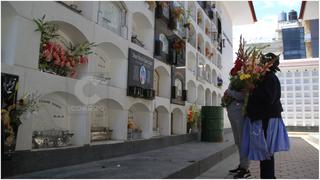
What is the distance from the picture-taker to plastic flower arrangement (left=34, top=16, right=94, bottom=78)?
3508 mm

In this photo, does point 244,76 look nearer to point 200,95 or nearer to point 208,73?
point 200,95

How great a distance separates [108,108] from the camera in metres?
5.10

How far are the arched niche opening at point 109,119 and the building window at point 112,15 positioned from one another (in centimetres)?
101

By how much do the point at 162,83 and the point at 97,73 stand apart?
2.60 metres

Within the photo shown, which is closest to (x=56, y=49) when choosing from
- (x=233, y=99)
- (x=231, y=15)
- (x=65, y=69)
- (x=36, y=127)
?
(x=65, y=69)

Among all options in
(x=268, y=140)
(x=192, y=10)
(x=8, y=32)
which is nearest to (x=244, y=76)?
(x=268, y=140)

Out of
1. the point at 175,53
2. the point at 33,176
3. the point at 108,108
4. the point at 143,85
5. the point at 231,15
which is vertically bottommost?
the point at 33,176

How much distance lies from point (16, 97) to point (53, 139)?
888mm

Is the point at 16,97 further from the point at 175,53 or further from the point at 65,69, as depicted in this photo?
the point at 175,53

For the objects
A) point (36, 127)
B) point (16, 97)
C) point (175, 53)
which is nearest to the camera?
point (16, 97)

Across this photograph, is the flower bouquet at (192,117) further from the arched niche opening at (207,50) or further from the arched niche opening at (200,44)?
the arched niche opening at (207,50)

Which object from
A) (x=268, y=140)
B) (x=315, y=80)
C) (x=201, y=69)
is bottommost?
(x=268, y=140)

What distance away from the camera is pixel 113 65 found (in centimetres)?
508

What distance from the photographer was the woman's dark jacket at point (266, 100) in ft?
10.4
